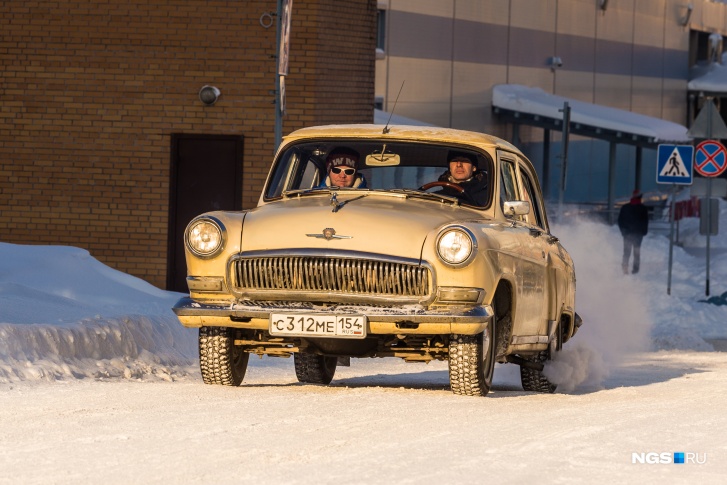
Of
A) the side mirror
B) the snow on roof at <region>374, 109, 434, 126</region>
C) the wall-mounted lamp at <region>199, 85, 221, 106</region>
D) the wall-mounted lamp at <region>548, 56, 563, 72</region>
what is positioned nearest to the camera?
the side mirror

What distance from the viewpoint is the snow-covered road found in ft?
22.1

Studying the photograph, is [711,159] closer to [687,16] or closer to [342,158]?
[342,158]

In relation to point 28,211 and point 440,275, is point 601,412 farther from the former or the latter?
point 28,211

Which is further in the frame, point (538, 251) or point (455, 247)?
point (538, 251)

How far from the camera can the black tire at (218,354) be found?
10.2m

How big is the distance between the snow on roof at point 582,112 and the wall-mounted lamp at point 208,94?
79.7ft

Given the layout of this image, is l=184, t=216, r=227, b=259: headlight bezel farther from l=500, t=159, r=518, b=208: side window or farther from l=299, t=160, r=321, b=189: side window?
l=500, t=159, r=518, b=208: side window

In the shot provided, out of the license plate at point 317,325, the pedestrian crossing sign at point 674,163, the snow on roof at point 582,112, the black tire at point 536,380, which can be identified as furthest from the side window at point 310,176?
the snow on roof at point 582,112

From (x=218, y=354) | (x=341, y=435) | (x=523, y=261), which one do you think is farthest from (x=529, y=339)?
(x=341, y=435)

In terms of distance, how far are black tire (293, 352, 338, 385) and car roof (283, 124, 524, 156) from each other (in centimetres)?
156

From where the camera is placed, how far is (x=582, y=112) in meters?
49.4

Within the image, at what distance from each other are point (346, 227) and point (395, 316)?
63 centimetres

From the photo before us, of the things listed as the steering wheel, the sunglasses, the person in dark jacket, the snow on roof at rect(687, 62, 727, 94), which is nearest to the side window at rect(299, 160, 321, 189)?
the sunglasses

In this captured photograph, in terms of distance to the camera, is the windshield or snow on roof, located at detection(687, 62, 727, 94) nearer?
the windshield
